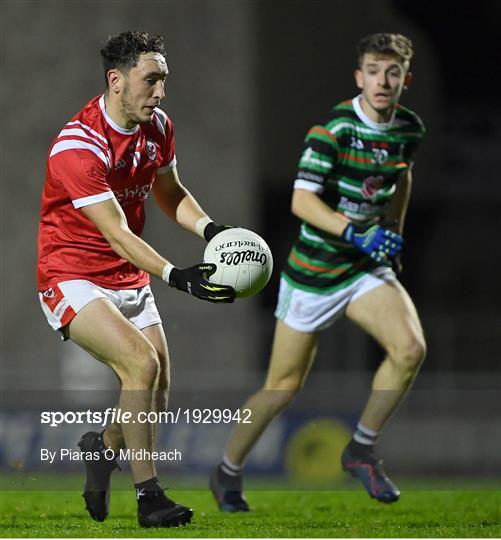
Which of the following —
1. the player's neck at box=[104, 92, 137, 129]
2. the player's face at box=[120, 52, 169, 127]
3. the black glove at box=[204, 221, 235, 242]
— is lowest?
the black glove at box=[204, 221, 235, 242]

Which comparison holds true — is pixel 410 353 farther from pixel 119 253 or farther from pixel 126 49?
pixel 126 49

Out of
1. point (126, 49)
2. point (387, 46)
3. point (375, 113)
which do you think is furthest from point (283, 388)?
point (126, 49)

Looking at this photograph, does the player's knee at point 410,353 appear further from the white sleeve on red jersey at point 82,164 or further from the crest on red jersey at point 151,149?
the white sleeve on red jersey at point 82,164

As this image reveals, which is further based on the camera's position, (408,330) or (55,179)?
(408,330)

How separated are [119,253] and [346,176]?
164 cm

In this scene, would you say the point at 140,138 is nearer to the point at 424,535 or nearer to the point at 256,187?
the point at 424,535

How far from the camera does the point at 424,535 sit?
641 centimetres

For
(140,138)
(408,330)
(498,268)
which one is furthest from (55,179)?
(498,268)

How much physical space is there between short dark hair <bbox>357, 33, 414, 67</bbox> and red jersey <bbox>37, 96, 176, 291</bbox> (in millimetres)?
1352

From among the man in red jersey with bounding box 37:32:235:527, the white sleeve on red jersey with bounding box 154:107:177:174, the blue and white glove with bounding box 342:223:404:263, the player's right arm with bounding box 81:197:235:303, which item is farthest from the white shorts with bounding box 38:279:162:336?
the blue and white glove with bounding box 342:223:404:263

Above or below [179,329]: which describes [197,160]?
above

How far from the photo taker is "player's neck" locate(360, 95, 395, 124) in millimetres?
7129

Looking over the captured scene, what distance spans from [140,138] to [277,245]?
757 centimetres

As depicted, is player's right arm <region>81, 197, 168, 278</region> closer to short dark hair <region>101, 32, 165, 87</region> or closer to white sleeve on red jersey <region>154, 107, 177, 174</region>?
white sleeve on red jersey <region>154, 107, 177, 174</region>
